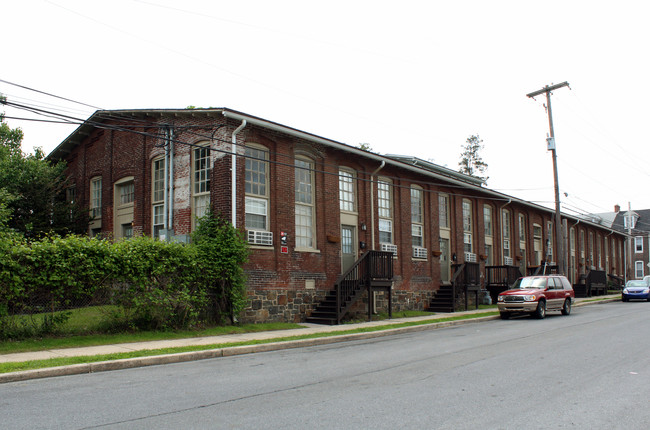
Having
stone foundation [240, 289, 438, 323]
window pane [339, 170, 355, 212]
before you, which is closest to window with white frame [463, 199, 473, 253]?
stone foundation [240, 289, 438, 323]

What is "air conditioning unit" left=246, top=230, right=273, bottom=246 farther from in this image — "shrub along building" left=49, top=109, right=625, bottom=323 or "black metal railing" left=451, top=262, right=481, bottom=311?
"black metal railing" left=451, top=262, right=481, bottom=311

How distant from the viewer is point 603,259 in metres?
52.0

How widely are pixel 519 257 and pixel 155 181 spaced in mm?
24488

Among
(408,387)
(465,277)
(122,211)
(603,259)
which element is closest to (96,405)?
(408,387)

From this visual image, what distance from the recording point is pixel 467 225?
98.9 ft

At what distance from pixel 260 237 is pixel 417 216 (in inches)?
417

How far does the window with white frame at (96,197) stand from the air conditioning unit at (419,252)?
13498 millimetres

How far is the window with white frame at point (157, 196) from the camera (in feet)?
64.6

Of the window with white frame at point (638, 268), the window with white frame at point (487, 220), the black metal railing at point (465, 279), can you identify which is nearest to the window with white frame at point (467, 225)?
the window with white frame at point (487, 220)

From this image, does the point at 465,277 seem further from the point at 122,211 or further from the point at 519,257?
the point at 122,211

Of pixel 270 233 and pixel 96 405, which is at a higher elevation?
pixel 270 233

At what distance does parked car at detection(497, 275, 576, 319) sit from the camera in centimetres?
2119

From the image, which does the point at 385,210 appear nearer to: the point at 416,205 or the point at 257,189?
the point at 416,205

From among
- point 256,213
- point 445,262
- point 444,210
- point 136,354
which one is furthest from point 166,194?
point 445,262
